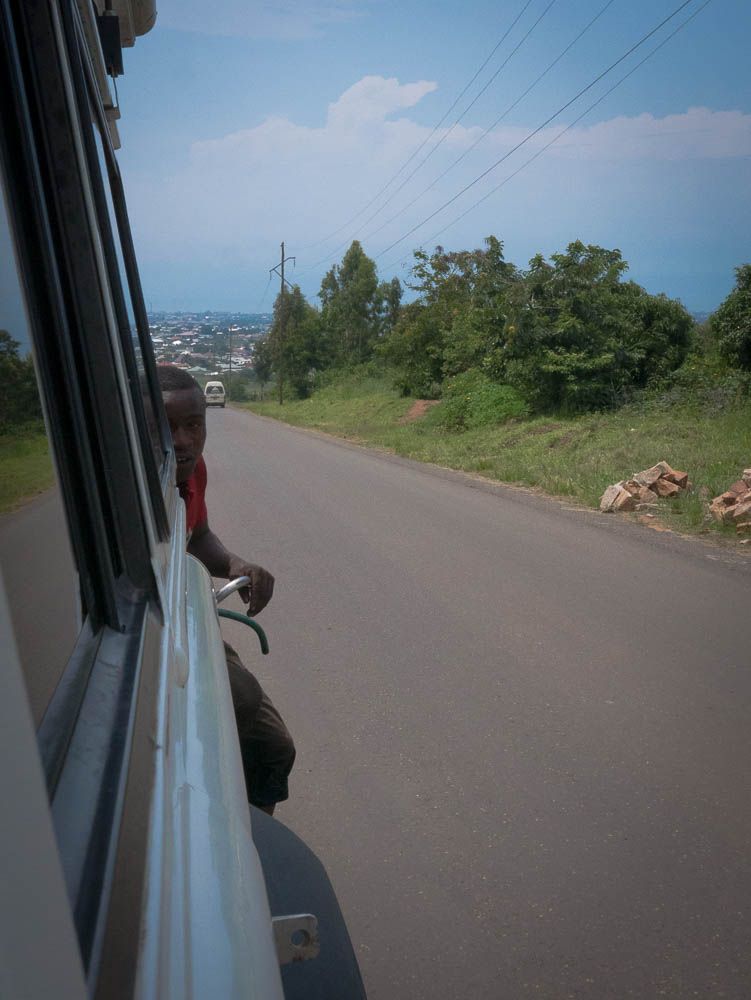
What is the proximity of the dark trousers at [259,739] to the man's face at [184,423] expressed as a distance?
3.08 ft

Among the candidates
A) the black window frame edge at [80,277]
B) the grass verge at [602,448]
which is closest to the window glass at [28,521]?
the black window frame edge at [80,277]

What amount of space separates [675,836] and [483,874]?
683 mm

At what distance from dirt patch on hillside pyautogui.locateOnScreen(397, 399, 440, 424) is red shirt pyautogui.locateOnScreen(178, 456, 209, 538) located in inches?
862

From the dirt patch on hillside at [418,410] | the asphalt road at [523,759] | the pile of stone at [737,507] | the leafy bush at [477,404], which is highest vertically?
the asphalt road at [523,759]

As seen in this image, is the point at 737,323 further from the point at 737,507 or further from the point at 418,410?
the point at 418,410

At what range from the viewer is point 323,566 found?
646 centimetres

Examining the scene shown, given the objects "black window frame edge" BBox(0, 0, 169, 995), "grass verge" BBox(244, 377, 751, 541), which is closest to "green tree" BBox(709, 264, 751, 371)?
"grass verge" BBox(244, 377, 751, 541)

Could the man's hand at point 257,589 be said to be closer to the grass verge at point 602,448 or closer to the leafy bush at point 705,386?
the grass verge at point 602,448

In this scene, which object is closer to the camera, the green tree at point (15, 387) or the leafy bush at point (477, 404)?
the green tree at point (15, 387)

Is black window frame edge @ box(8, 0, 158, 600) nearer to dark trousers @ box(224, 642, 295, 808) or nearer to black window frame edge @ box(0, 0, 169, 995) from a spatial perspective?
black window frame edge @ box(0, 0, 169, 995)

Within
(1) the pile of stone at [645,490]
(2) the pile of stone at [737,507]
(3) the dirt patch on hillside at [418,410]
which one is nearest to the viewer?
(2) the pile of stone at [737,507]

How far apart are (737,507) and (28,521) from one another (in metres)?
8.04

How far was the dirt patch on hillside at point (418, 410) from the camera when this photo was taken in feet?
83.9

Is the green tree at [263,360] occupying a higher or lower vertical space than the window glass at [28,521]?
lower
